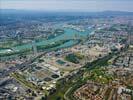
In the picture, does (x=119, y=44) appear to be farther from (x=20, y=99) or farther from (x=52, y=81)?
(x=20, y=99)

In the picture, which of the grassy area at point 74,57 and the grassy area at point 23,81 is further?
the grassy area at point 74,57

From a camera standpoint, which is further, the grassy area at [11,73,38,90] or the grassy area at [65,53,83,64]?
the grassy area at [65,53,83,64]

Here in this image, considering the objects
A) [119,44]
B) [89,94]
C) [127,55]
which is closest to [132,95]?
[89,94]

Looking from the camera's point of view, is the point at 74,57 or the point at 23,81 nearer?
the point at 23,81

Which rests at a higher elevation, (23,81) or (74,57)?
(74,57)

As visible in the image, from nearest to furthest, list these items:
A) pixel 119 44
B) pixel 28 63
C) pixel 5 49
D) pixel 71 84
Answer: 1. pixel 71 84
2. pixel 28 63
3. pixel 5 49
4. pixel 119 44

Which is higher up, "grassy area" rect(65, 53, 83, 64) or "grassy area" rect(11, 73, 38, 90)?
"grassy area" rect(65, 53, 83, 64)

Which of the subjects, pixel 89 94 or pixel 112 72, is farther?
pixel 112 72

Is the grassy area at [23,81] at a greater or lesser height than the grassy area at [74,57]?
lesser

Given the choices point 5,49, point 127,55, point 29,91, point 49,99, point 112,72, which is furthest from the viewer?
point 5,49

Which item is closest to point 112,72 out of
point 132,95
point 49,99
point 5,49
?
point 132,95
